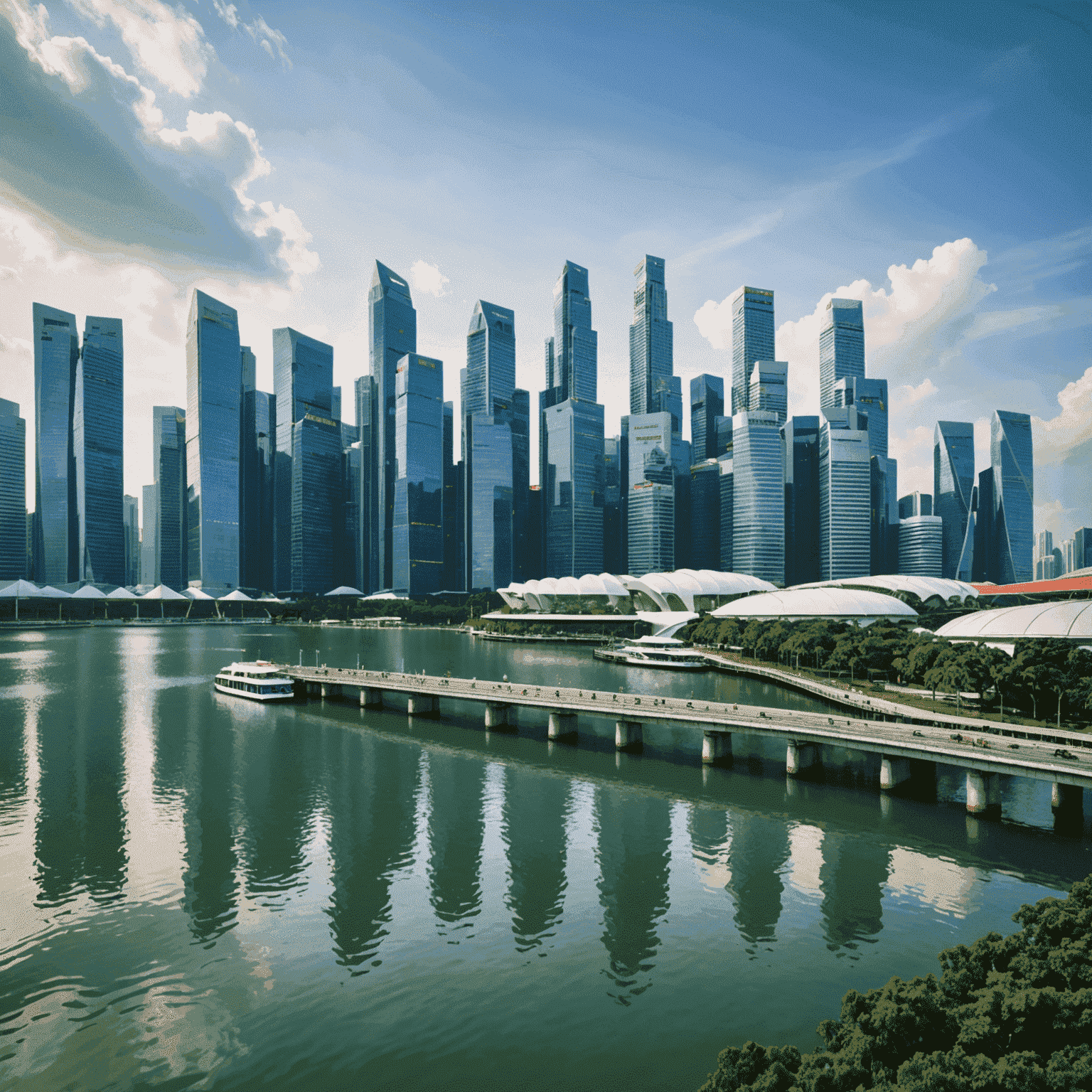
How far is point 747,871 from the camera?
36.1 m

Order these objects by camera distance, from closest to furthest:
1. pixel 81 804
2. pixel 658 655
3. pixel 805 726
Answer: pixel 81 804, pixel 805 726, pixel 658 655

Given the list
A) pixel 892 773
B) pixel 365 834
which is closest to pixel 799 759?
pixel 892 773

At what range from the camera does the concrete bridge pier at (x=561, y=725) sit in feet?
212

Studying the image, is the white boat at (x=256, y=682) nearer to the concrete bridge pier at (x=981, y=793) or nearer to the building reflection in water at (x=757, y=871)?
the building reflection in water at (x=757, y=871)

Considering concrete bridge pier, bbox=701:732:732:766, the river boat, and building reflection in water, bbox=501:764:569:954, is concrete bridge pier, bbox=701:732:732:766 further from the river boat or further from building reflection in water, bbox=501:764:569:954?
the river boat

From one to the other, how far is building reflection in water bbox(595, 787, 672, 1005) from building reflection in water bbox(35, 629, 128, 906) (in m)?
23.7

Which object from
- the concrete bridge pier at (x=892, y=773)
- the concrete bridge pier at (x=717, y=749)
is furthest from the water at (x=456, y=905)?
the concrete bridge pier at (x=892, y=773)

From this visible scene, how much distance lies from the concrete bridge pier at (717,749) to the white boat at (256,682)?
174 feet

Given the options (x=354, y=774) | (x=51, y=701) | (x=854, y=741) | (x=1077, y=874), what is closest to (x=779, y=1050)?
(x=1077, y=874)

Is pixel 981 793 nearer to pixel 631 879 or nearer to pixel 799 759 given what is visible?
pixel 799 759

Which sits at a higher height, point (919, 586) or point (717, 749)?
point (919, 586)

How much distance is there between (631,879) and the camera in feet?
116

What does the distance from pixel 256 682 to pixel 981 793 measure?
248 ft

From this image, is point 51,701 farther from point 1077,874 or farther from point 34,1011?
point 1077,874
